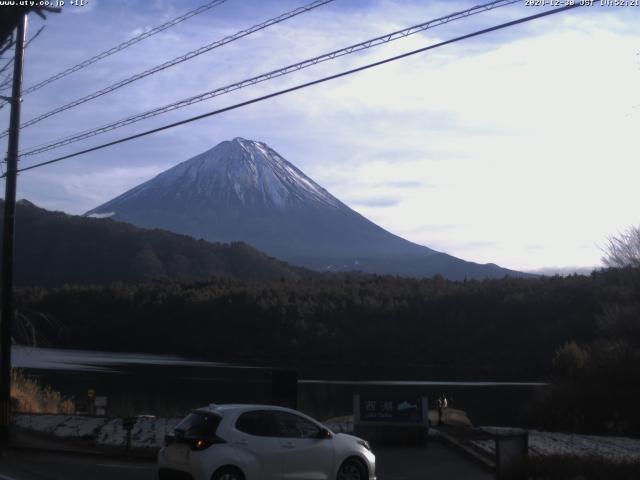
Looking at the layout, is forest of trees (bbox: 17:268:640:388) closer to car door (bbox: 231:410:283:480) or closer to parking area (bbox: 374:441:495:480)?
parking area (bbox: 374:441:495:480)

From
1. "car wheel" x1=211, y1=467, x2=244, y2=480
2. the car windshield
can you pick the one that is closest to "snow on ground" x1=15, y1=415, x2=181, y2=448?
the car windshield

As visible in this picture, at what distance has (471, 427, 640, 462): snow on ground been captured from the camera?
18703 mm

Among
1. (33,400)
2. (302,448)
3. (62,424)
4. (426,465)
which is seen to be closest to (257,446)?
(302,448)

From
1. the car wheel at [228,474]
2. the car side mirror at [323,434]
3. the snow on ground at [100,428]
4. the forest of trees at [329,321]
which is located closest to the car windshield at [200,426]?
the car wheel at [228,474]

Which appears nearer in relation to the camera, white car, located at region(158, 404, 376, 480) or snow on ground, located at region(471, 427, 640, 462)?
white car, located at region(158, 404, 376, 480)

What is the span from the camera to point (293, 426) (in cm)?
1300

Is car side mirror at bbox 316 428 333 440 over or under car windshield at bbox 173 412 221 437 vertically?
under

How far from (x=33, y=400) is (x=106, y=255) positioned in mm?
89658

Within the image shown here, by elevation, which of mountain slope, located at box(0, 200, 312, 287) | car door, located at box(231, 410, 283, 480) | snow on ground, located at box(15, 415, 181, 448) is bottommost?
snow on ground, located at box(15, 415, 181, 448)

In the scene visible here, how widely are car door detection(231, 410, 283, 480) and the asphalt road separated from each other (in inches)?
129

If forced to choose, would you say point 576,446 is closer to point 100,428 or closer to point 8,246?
point 100,428

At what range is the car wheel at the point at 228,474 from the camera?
39.0ft

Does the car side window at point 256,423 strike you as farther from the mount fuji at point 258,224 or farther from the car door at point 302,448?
the mount fuji at point 258,224

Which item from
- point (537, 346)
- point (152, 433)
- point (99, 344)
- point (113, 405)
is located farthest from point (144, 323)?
point (152, 433)
